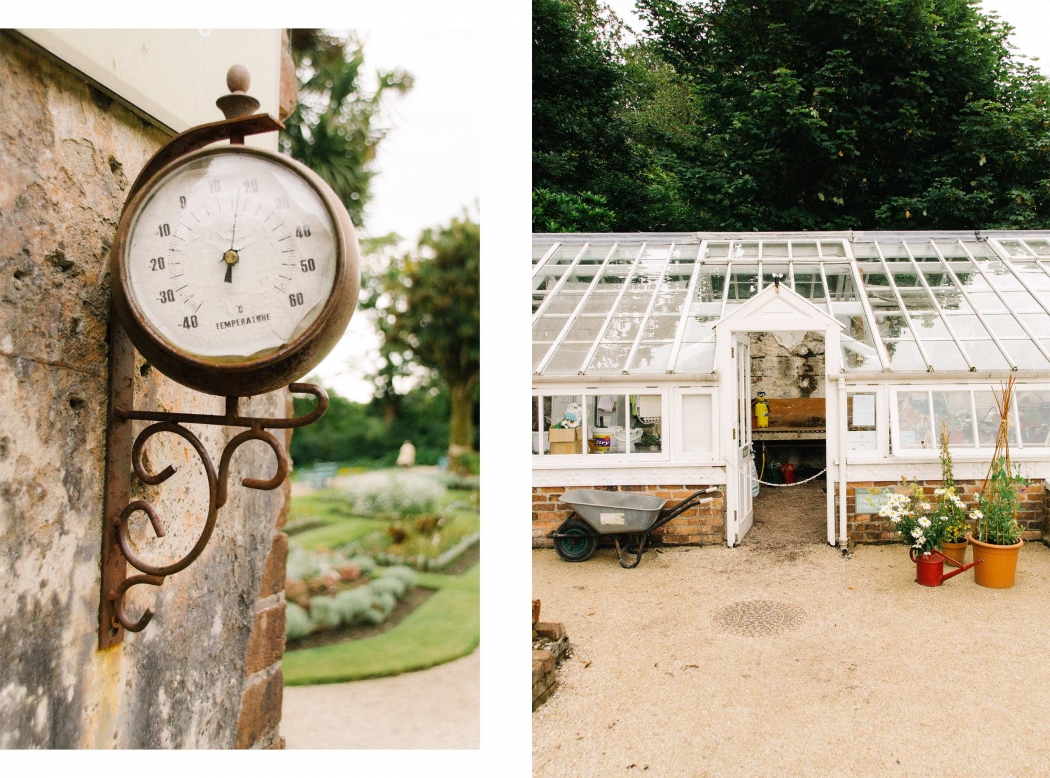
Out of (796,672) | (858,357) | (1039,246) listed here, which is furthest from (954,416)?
Result: (796,672)

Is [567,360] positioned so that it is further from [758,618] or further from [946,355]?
[946,355]

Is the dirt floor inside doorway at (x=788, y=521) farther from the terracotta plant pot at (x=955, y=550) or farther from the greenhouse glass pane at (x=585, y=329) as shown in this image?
the greenhouse glass pane at (x=585, y=329)

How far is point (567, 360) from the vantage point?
4617 millimetres

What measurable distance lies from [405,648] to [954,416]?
394cm

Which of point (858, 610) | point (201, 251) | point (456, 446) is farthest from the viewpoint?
point (858, 610)

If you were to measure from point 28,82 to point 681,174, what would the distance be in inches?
314

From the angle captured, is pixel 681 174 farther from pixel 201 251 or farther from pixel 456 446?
pixel 201 251

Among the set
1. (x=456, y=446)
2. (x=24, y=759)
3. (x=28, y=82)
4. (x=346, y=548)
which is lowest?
(x=346, y=548)

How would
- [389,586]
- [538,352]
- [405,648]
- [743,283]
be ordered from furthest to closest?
[743,283] → [538,352] → [389,586] → [405,648]

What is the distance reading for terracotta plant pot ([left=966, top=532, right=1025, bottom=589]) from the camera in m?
3.56

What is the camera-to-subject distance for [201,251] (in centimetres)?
74

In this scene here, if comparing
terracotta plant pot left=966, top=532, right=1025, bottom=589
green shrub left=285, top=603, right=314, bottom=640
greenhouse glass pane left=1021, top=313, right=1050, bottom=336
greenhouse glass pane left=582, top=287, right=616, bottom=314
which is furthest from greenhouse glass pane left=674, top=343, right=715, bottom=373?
green shrub left=285, top=603, right=314, bottom=640

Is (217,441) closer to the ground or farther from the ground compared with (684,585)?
farther from the ground

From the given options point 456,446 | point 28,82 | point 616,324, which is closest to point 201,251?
point 28,82
